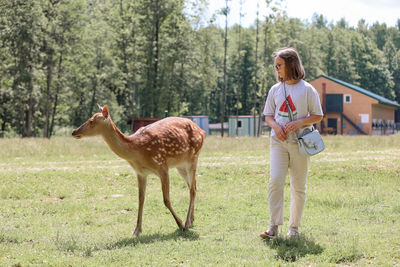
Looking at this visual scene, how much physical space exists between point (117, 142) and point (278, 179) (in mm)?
2412

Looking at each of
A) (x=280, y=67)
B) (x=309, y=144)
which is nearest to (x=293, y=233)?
(x=309, y=144)

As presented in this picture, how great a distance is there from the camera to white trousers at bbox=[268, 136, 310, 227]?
5930mm

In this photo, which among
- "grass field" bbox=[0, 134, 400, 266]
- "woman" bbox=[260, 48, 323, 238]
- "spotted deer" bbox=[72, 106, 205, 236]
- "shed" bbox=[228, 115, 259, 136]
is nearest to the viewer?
"grass field" bbox=[0, 134, 400, 266]

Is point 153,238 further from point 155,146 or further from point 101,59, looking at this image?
point 101,59

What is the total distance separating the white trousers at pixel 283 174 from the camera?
5.93m

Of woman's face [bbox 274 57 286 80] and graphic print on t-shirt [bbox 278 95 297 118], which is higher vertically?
woman's face [bbox 274 57 286 80]

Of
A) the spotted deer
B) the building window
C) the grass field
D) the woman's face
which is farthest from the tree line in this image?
the woman's face

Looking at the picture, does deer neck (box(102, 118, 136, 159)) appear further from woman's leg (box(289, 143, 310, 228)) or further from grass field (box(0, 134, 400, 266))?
woman's leg (box(289, 143, 310, 228))

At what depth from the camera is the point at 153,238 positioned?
6621 mm

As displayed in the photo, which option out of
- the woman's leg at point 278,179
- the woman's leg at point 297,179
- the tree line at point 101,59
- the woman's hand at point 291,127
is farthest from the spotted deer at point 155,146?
the tree line at point 101,59

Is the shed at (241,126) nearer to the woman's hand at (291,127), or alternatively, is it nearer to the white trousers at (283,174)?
the white trousers at (283,174)

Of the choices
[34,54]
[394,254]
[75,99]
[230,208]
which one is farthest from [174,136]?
[75,99]

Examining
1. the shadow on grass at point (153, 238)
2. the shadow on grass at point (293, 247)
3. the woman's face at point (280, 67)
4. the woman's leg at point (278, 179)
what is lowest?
the shadow on grass at point (153, 238)

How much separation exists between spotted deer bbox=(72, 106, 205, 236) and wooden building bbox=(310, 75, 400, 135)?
44.8m
